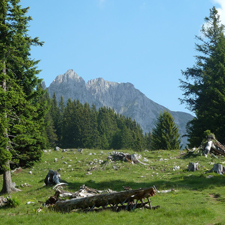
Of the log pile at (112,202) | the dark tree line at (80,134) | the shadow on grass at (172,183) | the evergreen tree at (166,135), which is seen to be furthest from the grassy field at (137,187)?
the dark tree line at (80,134)

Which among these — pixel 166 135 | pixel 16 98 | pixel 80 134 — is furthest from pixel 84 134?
pixel 16 98

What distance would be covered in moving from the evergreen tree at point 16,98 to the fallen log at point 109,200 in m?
9.64

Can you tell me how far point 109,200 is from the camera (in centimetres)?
1211

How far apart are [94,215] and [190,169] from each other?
49.4 ft

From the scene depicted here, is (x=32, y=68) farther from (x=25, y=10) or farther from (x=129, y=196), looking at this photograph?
(x=129, y=196)

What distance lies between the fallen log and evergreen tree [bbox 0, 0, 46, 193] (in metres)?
9.64

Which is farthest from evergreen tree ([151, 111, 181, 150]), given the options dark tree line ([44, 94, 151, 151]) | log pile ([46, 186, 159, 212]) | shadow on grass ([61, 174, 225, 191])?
log pile ([46, 186, 159, 212])

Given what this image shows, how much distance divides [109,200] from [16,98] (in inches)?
512

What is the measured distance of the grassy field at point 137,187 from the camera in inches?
413

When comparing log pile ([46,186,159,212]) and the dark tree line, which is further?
the dark tree line

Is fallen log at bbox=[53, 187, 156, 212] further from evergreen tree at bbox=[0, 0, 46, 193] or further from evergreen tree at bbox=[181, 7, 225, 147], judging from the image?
evergreen tree at bbox=[181, 7, 225, 147]

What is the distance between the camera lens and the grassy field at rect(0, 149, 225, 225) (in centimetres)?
1050

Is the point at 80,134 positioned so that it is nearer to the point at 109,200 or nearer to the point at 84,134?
the point at 84,134

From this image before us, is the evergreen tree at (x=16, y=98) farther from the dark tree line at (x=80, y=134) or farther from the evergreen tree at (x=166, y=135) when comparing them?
the dark tree line at (x=80, y=134)
